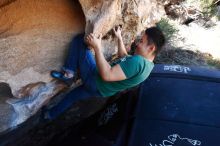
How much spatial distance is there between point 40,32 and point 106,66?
724 millimetres

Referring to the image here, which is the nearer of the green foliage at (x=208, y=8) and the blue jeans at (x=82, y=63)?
the blue jeans at (x=82, y=63)

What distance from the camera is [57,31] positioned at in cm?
362

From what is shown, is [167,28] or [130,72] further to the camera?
[167,28]

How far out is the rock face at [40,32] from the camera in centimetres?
343

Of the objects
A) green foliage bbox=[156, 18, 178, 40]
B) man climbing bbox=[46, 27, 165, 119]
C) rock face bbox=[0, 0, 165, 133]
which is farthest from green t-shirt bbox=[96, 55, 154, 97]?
green foliage bbox=[156, 18, 178, 40]

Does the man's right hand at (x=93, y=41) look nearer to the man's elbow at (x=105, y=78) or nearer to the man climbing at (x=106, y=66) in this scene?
the man climbing at (x=106, y=66)

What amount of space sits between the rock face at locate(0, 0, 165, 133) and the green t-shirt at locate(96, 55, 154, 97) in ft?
1.30

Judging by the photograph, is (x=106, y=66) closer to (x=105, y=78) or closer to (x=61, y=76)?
(x=105, y=78)

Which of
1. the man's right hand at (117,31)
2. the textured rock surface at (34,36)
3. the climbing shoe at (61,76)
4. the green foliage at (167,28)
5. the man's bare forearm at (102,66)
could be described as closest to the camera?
the man's bare forearm at (102,66)

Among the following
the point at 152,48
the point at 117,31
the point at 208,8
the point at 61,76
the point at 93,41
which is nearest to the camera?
the point at 93,41

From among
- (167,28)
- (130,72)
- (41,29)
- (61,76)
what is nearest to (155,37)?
(130,72)

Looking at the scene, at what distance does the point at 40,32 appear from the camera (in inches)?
140

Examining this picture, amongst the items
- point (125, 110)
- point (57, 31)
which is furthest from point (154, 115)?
point (57, 31)

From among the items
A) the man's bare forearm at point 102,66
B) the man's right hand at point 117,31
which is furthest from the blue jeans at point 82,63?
the man's right hand at point 117,31
